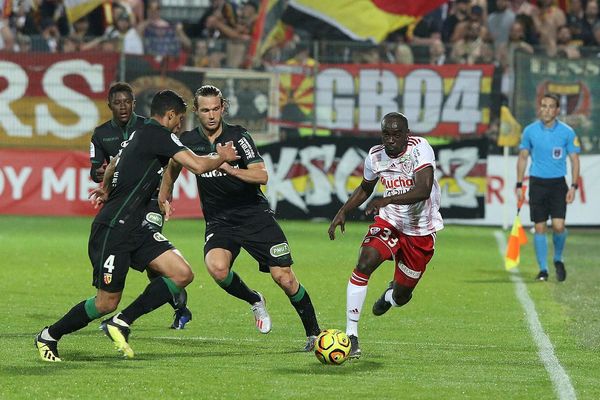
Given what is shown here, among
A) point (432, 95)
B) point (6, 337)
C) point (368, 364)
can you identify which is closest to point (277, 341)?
point (368, 364)

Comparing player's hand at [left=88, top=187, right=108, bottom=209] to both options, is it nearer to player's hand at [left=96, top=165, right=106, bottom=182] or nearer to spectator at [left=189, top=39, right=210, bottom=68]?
player's hand at [left=96, top=165, right=106, bottom=182]

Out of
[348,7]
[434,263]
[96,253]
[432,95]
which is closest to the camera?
[96,253]

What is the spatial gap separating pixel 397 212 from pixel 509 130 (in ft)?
44.6

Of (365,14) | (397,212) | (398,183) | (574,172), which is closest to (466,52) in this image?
(365,14)

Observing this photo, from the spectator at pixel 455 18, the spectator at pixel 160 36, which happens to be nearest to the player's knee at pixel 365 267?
the spectator at pixel 160 36

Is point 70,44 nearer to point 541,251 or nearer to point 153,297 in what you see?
point 541,251

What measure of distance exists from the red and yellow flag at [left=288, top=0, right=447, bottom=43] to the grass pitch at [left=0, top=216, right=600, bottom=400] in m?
7.87

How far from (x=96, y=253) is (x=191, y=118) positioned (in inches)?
603

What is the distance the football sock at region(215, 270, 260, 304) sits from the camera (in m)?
11.4

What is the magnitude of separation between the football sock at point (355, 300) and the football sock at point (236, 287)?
964mm

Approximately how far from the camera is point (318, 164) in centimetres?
2561

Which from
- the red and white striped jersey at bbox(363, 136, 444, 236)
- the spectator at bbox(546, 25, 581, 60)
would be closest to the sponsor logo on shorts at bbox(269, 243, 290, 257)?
the red and white striped jersey at bbox(363, 136, 444, 236)

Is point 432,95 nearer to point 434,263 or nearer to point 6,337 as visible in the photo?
point 434,263

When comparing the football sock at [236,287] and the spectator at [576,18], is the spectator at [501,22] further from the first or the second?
the football sock at [236,287]
